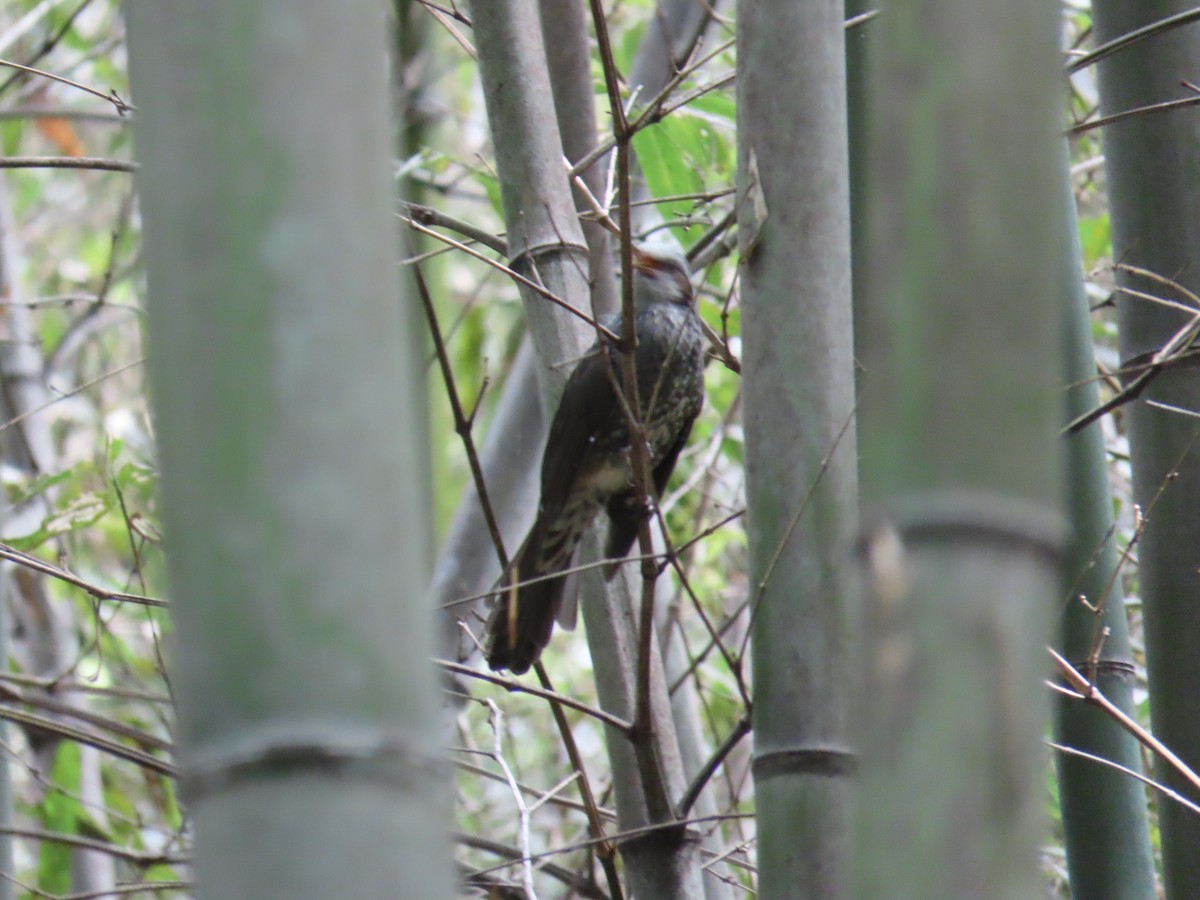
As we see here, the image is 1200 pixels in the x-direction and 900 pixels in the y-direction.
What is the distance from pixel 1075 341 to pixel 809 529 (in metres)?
0.64

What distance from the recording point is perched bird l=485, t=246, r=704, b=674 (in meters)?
2.33

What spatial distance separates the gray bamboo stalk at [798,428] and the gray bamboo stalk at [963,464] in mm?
515

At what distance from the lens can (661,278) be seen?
2844 millimetres

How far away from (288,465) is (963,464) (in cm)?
31

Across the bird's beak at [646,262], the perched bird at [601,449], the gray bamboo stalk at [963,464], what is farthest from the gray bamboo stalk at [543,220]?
the gray bamboo stalk at [963,464]

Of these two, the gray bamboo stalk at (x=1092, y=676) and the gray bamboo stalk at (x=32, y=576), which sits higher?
the gray bamboo stalk at (x=32, y=576)

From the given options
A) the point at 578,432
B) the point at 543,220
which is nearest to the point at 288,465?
the point at 543,220

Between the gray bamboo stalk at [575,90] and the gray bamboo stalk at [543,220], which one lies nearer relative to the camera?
the gray bamboo stalk at [543,220]

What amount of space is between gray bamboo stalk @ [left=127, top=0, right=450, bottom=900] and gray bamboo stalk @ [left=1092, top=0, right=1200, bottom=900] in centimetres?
126

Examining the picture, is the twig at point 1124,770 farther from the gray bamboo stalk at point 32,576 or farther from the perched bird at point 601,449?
the gray bamboo stalk at point 32,576

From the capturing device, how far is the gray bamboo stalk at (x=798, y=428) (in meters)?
1.22

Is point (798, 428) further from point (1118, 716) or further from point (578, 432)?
point (578, 432)

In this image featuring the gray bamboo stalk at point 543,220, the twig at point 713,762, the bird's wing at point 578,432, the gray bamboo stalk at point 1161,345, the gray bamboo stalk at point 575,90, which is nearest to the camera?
the twig at point 713,762

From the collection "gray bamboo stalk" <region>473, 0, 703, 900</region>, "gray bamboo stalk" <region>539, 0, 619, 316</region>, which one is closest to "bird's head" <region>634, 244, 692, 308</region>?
"gray bamboo stalk" <region>539, 0, 619, 316</region>
